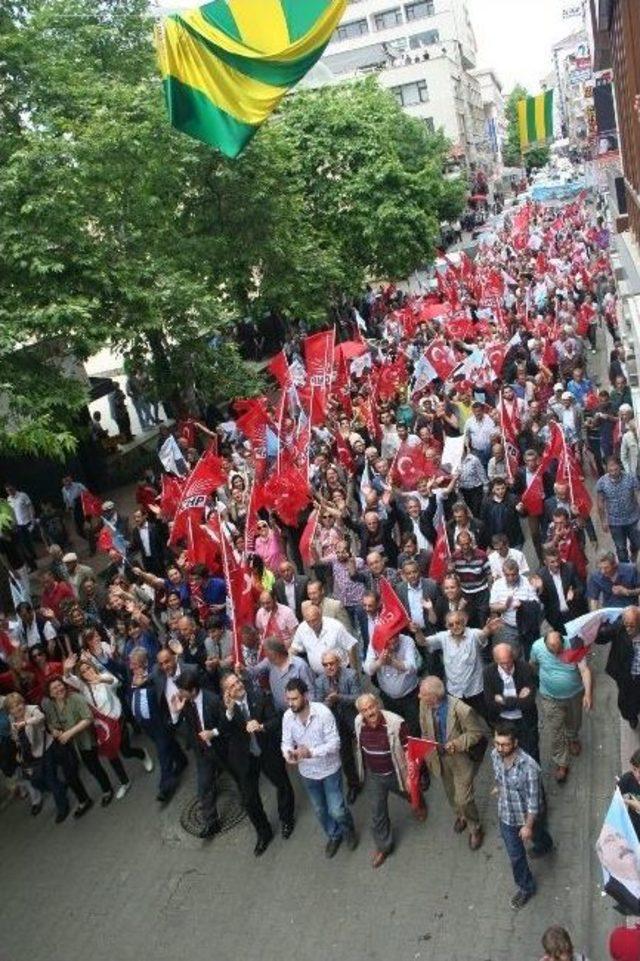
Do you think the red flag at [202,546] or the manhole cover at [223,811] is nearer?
the manhole cover at [223,811]

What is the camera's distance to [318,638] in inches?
307

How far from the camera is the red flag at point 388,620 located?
24.3ft

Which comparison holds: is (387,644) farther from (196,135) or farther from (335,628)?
(196,135)

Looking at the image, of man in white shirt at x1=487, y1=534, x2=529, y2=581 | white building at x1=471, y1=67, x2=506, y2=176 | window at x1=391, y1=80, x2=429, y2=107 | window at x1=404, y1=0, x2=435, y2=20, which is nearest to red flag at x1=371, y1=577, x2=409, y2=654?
man in white shirt at x1=487, y1=534, x2=529, y2=581

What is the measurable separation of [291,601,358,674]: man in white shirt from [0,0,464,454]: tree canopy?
12.5 ft

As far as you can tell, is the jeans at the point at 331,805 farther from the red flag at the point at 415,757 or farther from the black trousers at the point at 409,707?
the black trousers at the point at 409,707

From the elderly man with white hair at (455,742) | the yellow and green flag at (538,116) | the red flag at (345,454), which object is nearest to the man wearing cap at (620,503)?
the elderly man with white hair at (455,742)

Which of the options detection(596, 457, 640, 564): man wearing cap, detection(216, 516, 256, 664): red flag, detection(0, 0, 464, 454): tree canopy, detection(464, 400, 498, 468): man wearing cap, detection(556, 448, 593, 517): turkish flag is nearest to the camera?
detection(216, 516, 256, 664): red flag

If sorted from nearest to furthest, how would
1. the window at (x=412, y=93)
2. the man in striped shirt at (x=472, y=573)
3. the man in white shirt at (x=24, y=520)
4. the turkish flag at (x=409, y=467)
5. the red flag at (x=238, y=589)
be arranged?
the red flag at (x=238, y=589)
the man in striped shirt at (x=472, y=573)
the turkish flag at (x=409, y=467)
the man in white shirt at (x=24, y=520)
the window at (x=412, y=93)

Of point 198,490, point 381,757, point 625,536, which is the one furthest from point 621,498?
point 198,490

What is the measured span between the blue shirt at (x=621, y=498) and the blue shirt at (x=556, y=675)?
3001mm

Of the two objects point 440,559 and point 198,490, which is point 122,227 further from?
point 440,559

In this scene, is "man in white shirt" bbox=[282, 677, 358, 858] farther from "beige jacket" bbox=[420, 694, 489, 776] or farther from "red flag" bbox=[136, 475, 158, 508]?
"red flag" bbox=[136, 475, 158, 508]

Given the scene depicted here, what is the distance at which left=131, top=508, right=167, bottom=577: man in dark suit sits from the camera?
12.4 m
